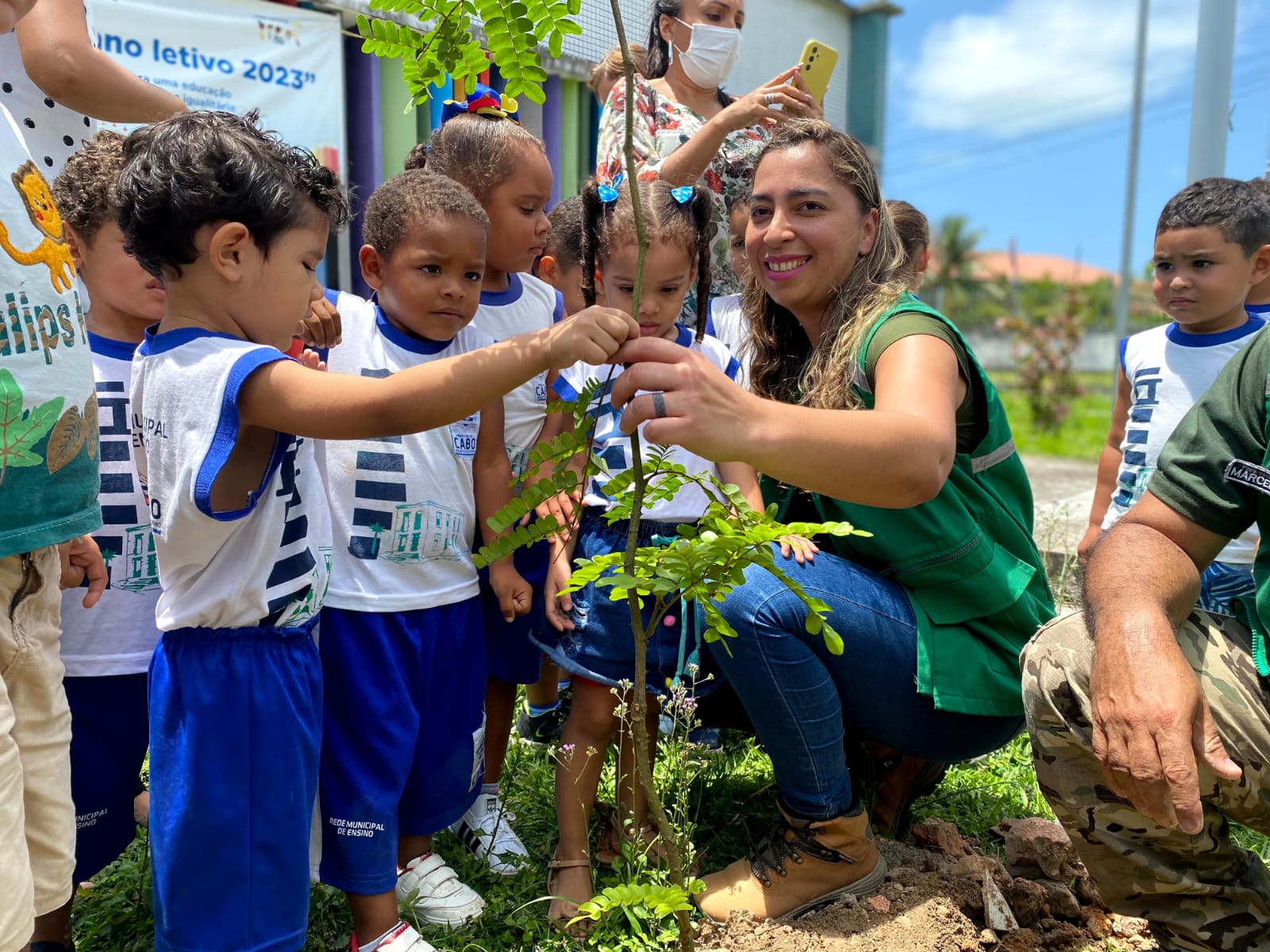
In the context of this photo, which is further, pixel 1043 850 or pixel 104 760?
pixel 1043 850

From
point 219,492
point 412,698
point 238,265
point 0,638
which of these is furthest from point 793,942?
point 238,265

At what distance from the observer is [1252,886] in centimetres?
189

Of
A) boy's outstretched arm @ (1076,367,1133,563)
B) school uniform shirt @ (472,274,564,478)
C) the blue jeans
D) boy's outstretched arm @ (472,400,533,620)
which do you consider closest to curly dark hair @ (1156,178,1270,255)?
boy's outstretched arm @ (1076,367,1133,563)

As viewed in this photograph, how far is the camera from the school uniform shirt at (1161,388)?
345 centimetres

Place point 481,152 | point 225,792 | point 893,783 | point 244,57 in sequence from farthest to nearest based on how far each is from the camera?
1. point 244,57
2. point 481,152
3. point 893,783
4. point 225,792

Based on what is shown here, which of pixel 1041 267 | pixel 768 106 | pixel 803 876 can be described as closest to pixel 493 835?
pixel 803 876

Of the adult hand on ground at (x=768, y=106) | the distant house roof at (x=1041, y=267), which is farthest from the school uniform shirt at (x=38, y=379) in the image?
the distant house roof at (x=1041, y=267)

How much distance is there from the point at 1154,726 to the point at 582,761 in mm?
1210

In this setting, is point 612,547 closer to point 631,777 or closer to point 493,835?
point 631,777

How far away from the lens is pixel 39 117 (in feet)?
7.48

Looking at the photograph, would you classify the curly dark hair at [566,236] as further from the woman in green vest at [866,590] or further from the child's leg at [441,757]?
the child's leg at [441,757]

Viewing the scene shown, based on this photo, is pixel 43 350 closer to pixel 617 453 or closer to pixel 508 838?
pixel 617 453

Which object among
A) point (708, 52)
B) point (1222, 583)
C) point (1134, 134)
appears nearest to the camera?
point (1222, 583)

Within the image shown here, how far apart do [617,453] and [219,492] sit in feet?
3.15
